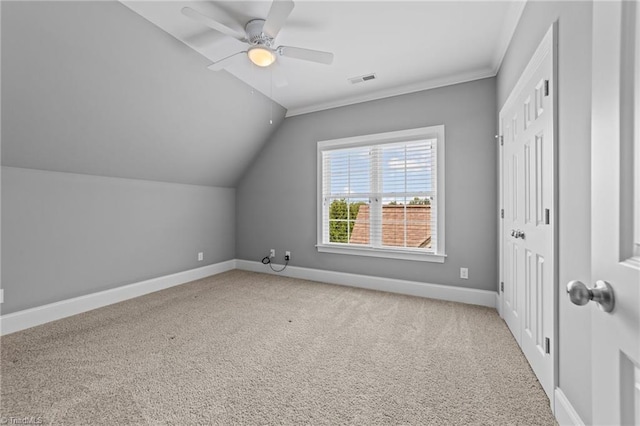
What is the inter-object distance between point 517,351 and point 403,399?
114 cm

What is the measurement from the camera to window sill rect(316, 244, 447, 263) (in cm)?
331

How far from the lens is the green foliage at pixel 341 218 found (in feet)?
12.8

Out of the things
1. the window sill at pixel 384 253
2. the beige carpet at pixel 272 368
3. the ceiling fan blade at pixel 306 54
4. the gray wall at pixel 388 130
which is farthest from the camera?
the window sill at pixel 384 253

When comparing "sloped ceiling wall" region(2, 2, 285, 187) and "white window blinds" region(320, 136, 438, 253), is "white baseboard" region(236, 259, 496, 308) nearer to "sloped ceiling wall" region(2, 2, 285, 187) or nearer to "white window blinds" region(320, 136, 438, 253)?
"white window blinds" region(320, 136, 438, 253)

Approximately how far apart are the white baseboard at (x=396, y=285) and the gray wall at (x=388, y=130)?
0.07 m

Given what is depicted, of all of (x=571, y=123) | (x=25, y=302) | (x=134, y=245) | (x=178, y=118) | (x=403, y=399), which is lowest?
(x=403, y=399)

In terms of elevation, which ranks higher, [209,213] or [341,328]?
[209,213]

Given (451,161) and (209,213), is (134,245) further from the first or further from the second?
(451,161)

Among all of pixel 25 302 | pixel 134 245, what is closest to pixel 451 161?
pixel 134 245

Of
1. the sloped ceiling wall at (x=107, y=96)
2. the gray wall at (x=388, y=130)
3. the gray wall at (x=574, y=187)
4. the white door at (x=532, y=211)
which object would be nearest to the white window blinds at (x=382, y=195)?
the gray wall at (x=388, y=130)

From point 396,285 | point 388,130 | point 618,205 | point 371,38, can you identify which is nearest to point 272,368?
point 618,205

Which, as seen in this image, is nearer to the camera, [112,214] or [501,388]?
[501,388]

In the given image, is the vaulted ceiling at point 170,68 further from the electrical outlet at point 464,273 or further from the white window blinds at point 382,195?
the electrical outlet at point 464,273

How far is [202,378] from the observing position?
177cm
